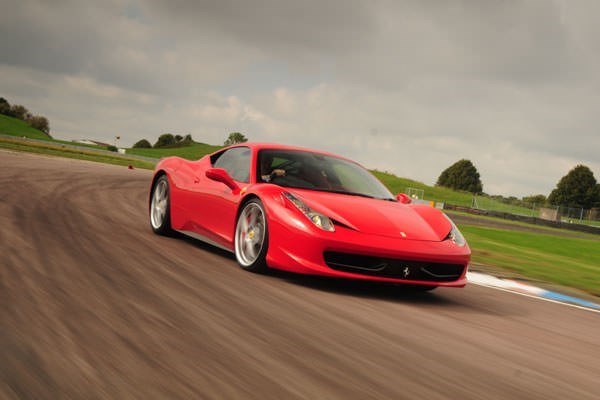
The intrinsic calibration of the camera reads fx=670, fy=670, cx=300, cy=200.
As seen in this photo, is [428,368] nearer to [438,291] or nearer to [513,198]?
[438,291]

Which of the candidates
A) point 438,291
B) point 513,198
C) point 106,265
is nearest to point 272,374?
point 106,265

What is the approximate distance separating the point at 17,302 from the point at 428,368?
84.7 inches

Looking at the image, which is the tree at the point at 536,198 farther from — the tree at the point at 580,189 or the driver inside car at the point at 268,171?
the driver inside car at the point at 268,171

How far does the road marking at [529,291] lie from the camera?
6.16 metres

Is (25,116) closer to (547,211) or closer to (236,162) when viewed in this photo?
(547,211)

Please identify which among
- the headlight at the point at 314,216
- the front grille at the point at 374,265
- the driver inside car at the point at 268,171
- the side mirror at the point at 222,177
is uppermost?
the driver inside car at the point at 268,171

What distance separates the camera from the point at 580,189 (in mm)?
103938

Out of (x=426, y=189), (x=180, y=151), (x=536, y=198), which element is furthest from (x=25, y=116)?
(x=536, y=198)

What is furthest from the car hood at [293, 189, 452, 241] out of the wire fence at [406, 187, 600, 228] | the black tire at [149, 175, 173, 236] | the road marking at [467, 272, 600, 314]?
the wire fence at [406, 187, 600, 228]

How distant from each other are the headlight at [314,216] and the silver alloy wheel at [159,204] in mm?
2615

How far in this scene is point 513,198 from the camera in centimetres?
5256

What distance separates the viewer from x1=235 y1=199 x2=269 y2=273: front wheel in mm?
5461

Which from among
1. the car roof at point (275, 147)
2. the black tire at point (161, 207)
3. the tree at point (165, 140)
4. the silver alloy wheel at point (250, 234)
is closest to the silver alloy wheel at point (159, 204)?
the black tire at point (161, 207)

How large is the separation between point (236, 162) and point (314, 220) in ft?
5.94
